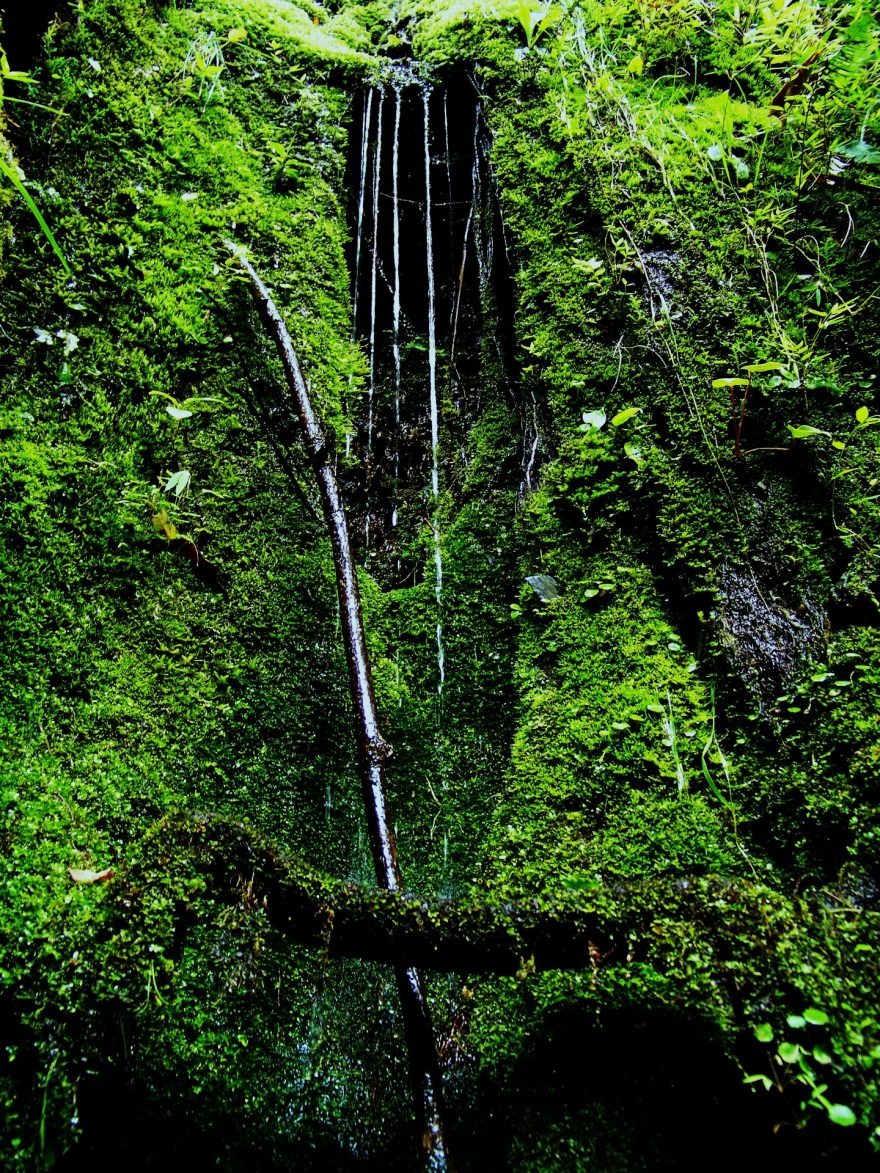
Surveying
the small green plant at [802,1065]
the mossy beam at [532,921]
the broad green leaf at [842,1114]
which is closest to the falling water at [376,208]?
the mossy beam at [532,921]

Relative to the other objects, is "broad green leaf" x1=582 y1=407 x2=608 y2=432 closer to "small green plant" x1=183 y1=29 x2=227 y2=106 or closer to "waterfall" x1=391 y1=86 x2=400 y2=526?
"waterfall" x1=391 y1=86 x2=400 y2=526

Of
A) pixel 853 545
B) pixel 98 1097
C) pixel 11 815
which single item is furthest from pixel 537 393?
pixel 98 1097

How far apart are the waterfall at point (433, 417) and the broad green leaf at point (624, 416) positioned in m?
1.19

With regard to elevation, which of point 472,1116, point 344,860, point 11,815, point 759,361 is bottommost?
point 344,860

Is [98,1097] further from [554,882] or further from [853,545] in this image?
[853,545]

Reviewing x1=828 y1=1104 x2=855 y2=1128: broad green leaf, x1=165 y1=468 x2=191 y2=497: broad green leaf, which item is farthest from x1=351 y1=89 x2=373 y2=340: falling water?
x1=828 y1=1104 x2=855 y2=1128: broad green leaf

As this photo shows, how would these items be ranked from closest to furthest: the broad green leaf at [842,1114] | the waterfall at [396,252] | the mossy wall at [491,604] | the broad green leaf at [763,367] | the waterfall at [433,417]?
1. the broad green leaf at [842,1114]
2. the mossy wall at [491,604]
3. the broad green leaf at [763,367]
4. the waterfall at [433,417]
5. the waterfall at [396,252]

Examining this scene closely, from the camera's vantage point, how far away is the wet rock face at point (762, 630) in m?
2.19

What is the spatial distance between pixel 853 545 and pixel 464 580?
1.75 m

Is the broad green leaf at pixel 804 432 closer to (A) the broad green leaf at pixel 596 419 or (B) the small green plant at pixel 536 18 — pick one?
(A) the broad green leaf at pixel 596 419

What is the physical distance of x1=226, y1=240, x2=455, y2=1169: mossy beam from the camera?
5.85 feet

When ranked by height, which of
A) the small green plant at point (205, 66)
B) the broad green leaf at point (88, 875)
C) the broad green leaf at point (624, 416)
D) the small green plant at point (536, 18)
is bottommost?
the broad green leaf at point (88, 875)

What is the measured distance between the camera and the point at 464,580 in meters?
3.26

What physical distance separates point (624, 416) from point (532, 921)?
6.80ft
